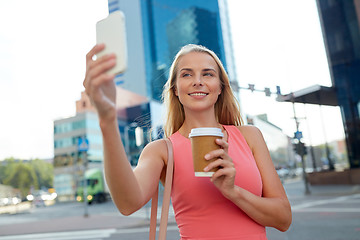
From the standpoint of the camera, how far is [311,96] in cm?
496

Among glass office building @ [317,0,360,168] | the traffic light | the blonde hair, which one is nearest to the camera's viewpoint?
the blonde hair

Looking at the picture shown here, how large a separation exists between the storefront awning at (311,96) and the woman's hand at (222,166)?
3274mm

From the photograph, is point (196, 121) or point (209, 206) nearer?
point (209, 206)

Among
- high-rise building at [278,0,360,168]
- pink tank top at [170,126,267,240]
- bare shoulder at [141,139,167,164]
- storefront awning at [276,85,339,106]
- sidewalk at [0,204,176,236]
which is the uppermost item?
high-rise building at [278,0,360,168]

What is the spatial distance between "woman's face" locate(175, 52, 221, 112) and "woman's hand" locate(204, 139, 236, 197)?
32 cm

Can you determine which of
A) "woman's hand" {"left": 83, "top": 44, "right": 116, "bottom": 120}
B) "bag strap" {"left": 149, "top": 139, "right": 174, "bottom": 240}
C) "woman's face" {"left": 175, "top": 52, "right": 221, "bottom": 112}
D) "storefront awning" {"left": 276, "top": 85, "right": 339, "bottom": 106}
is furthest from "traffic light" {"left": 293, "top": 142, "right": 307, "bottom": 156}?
"woman's hand" {"left": 83, "top": 44, "right": 116, "bottom": 120}

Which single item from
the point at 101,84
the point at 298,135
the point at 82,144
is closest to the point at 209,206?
the point at 101,84

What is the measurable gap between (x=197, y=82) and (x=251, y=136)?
1.06 ft

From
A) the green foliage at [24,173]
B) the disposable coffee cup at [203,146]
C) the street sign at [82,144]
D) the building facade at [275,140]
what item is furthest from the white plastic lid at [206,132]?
the green foliage at [24,173]

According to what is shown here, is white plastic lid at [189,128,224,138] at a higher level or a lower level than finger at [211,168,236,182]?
higher

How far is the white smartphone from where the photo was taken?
0.65 m

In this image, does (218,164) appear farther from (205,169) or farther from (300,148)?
(300,148)

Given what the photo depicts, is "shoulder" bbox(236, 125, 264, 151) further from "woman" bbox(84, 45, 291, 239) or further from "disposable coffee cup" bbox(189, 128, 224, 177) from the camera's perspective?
"disposable coffee cup" bbox(189, 128, 224, 177)

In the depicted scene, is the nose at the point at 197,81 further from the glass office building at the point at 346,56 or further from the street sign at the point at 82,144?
the street sign at the point at 82,144
